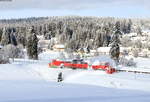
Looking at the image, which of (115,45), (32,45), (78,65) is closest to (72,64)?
(78,65)

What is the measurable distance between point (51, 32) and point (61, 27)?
296 inches

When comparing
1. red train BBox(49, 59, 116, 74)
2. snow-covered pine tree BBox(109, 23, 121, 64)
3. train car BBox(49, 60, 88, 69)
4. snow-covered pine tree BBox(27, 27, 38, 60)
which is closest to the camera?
red train BBox(49, 59, 116, 74)

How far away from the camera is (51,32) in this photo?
188 meters

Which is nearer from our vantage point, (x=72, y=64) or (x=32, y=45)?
(x=72, y=64)

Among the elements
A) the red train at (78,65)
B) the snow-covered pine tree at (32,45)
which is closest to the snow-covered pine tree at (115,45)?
the red train at (78,65)

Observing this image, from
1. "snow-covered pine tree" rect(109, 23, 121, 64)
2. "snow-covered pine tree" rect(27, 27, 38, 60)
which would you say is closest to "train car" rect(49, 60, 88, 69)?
"snow-covered pine tree" rect(109, 23, 121, 64)

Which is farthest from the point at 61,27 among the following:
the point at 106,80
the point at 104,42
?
the point at 106,80

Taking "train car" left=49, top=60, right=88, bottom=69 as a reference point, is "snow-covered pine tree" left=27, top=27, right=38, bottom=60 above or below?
above

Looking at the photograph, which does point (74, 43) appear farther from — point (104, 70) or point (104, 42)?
point (104, 70)

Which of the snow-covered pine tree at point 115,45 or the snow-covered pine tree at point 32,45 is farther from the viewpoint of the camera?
the snow-covered pine tree at point 32,45

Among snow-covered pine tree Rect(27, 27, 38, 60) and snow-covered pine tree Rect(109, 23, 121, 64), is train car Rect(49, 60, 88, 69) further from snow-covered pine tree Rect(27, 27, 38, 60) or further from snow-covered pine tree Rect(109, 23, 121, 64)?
snow-covered pine tree Rect(27, 27, 38, 60)

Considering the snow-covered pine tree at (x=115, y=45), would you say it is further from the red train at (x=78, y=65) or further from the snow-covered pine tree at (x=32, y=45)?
the snow-covered pine tree at (x=32, y=45)

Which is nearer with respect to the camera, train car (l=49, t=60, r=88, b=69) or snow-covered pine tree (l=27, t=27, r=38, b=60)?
train car (l=49, t=60, r=88, b=69)

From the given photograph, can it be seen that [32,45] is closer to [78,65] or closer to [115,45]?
[115,45]
